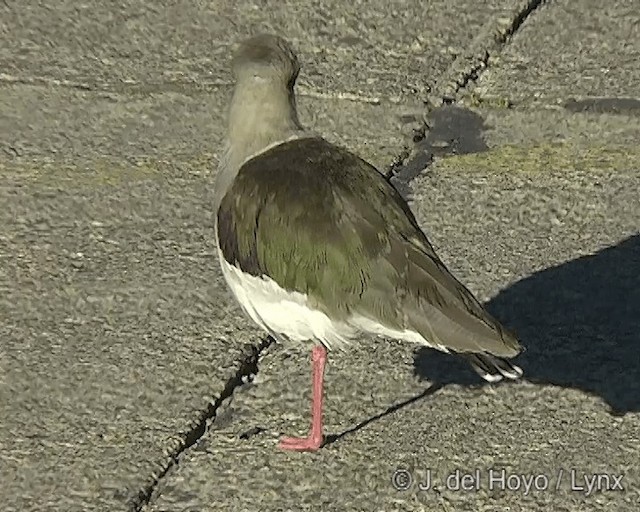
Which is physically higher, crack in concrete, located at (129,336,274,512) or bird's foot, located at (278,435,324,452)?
bird's foot, located at (278,435,324,452)

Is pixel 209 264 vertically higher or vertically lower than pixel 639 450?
lower

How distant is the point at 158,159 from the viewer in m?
6.95

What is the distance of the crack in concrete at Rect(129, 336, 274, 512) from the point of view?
15.8 ft

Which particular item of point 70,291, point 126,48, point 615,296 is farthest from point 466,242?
point 126,48

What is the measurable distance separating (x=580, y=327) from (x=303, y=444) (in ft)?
3.96

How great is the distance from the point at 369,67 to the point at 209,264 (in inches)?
77.6

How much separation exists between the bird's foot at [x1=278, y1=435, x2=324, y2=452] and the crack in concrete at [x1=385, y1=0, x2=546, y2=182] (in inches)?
76.7

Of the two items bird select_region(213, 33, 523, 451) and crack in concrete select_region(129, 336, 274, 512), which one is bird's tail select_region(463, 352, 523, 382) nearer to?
bird select_region(213, 33, 523, 451)

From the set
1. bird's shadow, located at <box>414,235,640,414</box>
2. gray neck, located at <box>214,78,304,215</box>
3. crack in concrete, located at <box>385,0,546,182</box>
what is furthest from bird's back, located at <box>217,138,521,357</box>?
crack in concrete, located at <box>385,0,546,182</box>

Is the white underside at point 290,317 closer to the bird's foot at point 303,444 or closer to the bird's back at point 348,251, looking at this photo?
the bird's back at point 348,251

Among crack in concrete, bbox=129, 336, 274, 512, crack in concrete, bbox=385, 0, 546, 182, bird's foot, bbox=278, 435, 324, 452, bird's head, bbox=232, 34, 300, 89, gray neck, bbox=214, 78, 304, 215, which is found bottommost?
crack in concrete, bbox=129, 336, 274, 512

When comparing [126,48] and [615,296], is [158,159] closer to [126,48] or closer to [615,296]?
[126,48]

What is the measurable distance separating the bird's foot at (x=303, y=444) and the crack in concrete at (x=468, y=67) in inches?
76.7

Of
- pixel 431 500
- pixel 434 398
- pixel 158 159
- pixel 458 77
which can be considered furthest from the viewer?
pixel 458 77
